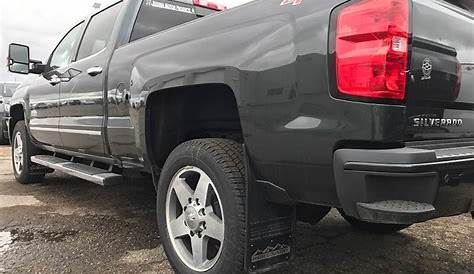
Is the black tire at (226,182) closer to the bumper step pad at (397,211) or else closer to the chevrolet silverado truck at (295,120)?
the chevrolet silverado truck at (295,120)

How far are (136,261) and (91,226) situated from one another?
41.9 inches

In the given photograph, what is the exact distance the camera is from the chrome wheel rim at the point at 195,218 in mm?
2445

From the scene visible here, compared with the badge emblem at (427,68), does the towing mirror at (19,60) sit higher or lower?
higher

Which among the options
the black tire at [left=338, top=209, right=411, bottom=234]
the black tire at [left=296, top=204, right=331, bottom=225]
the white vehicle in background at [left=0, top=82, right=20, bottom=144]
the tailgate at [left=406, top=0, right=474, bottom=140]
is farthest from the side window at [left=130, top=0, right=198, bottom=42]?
the white vehicle in background at [left=0, top=82, right=20, bottom=144]

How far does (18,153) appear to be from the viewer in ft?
20.3

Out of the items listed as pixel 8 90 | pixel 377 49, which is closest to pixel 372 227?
pixel 377 49

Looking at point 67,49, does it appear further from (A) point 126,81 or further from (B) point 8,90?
(B) point 8,90

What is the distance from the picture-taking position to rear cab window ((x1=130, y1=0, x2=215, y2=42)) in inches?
151

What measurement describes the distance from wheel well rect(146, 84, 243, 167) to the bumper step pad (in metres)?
1.23

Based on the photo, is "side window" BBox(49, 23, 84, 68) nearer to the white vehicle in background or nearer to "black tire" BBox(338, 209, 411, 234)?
"black tire" BBox(338, 209, 411, 234)

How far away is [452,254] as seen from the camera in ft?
10.8

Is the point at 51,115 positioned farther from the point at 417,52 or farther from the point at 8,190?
the point at 417,52

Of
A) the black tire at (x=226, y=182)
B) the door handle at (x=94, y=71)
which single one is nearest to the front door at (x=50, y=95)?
the door handle at (x=94, y=71)

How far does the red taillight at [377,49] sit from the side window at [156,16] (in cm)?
239
